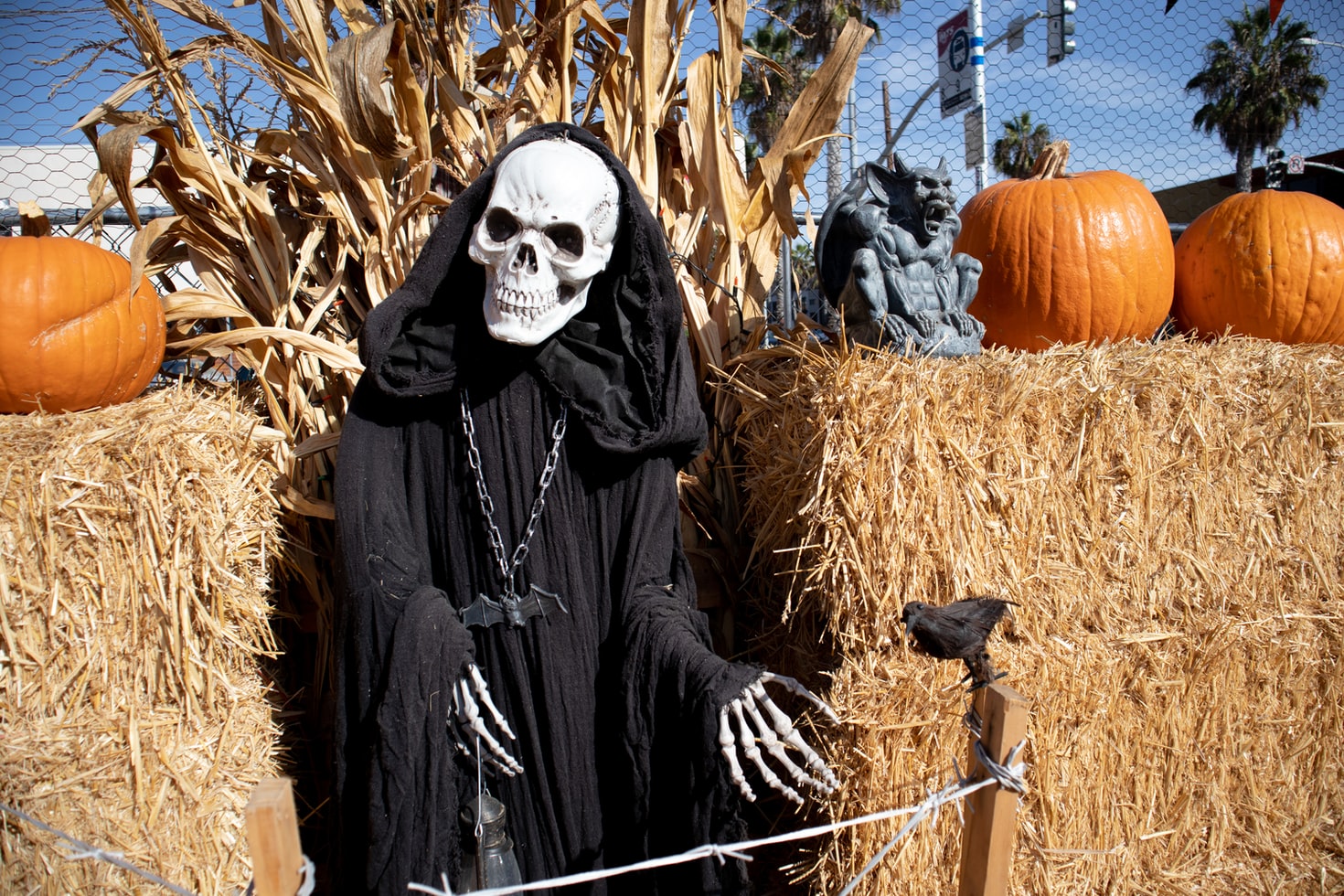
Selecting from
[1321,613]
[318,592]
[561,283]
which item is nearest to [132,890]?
[318,592]

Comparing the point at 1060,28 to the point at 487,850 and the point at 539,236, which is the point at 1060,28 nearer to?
the point at 539,236

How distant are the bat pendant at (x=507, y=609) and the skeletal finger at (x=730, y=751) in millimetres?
496

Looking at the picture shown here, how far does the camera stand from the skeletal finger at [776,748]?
1.42 m

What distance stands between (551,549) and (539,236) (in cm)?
71

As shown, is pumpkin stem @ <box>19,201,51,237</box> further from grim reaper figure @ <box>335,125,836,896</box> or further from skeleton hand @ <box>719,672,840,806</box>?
skeleton hand @ <box>719,672,840,806</box>

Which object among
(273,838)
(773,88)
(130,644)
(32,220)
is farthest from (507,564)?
(773,88)

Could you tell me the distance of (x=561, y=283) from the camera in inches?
70.4

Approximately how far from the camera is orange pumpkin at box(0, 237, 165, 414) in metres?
2.04

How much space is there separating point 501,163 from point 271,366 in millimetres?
1152

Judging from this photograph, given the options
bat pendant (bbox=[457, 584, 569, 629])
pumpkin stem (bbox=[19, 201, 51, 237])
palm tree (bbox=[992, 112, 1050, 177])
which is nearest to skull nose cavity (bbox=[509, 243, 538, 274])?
bat pendant (bbox=[457, 584, 569, 629])

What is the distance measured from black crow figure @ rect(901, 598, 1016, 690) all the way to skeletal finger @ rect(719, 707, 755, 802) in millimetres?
439

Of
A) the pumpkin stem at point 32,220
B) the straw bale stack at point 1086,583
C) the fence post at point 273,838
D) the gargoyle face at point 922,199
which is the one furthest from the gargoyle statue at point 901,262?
the pumpkin stem at point 32,220

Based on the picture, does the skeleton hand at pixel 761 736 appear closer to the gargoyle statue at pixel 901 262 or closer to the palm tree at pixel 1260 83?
the gargoyle statue at pixel 901 262

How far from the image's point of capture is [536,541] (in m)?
1.82
